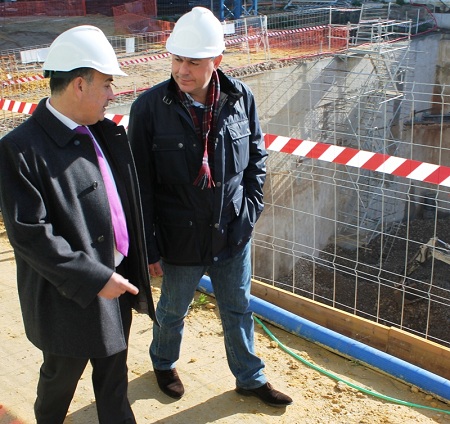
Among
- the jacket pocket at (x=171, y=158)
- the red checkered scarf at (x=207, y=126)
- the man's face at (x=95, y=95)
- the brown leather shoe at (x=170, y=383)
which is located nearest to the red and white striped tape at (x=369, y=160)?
the red checkered scarf at (x=207, y=126)

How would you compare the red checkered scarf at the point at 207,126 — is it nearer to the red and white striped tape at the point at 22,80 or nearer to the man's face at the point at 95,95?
the man's face at the point at 95,95

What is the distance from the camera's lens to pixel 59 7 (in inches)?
964

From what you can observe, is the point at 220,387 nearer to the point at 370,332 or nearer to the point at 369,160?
the point at 370,332

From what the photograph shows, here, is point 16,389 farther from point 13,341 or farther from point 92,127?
point 92,127

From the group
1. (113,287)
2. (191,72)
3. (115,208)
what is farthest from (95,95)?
(113,287)

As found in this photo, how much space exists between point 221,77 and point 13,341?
2.18m

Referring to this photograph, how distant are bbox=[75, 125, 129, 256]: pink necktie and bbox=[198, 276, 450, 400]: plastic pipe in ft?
5.85

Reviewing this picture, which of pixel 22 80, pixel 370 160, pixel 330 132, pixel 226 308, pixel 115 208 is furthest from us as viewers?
pixel 330 132


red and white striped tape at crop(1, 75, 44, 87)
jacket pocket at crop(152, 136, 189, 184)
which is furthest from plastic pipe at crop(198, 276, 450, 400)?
red and white striped tape at crop(1, 75, 44, 87)

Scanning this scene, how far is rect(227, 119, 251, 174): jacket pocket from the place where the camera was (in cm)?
305

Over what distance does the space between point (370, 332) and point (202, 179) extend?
5.91ft

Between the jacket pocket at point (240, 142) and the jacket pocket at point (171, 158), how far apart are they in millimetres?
241

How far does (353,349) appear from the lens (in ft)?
12.6

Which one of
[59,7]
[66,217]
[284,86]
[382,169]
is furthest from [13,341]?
[59,7]
